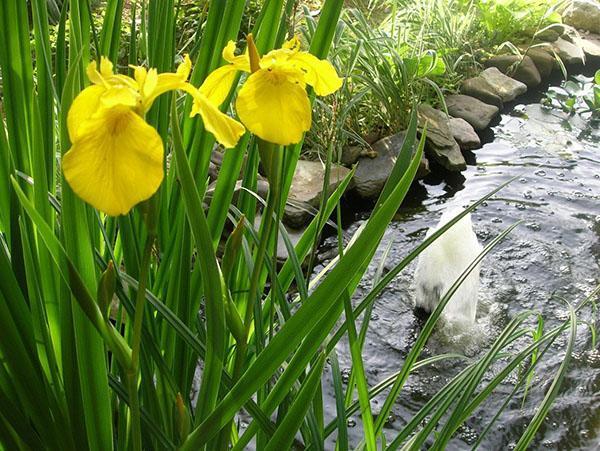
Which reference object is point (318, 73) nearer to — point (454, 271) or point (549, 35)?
point (454, 271)

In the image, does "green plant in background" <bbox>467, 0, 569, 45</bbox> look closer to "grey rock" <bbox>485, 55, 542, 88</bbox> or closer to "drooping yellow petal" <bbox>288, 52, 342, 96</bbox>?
"grey rock" <bbox>485, 55, 542, 88</bbox>

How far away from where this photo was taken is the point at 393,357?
8.66 ft

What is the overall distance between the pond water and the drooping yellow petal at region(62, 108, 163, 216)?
3.96ft

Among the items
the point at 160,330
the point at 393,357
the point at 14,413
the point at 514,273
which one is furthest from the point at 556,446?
the point at 14,413

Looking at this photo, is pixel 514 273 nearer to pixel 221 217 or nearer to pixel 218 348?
pixel 221 217

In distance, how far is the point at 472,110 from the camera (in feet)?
15.8

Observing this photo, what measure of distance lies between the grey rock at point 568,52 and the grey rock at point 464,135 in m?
2.10

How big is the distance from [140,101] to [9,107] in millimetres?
520

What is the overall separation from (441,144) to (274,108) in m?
3.72

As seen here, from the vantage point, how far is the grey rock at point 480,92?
508 cm

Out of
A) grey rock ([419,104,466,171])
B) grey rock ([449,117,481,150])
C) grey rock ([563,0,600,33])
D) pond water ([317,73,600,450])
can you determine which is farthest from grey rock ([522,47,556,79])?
grey rock ([419,104,466,171])

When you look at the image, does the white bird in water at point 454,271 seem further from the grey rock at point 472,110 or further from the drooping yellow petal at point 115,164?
the drooping yellow petal at point 115,164

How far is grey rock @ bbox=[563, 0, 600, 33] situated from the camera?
736 centimetres

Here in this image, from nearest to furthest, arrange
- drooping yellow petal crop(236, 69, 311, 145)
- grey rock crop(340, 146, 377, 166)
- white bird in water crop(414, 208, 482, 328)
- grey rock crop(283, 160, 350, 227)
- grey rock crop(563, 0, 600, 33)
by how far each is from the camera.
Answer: drooping yellow petal crop(236, 69, 311, 145) < white bird in water crop(414, 208, 482, 328) < grey rock crop(283, 160, 350, 227) < grey rock crop(340, 146, 377, 166) < grey rock crop(563, 0, 600, 33)
